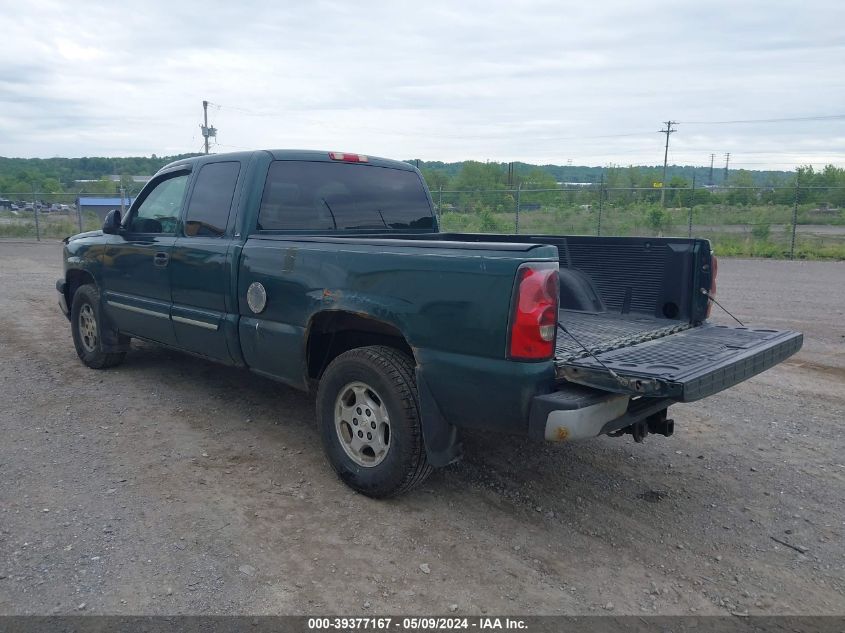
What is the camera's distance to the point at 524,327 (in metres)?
3.17

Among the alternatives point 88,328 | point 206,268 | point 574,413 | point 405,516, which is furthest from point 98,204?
point 574,413

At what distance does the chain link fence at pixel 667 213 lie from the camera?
20844mm

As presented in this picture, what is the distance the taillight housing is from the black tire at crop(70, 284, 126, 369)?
4523mm

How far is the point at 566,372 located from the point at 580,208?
952 inches

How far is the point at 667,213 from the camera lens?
23781mm

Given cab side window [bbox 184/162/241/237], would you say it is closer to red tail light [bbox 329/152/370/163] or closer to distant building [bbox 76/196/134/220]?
red tail light [bbox 329/152/370/163]

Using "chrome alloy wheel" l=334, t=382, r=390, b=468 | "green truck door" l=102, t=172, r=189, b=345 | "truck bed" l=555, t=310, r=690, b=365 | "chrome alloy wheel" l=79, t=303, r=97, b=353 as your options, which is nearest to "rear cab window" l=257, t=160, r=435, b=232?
"green truck door" l=102, t=172, r=189, b=345

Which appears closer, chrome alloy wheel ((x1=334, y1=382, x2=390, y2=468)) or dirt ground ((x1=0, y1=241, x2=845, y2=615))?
dirt ground ((x1=0, y1=241, x2=845, y2=615))

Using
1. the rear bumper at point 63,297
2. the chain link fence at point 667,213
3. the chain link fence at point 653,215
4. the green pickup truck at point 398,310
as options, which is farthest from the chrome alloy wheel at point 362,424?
the chain link fence at point 667,213

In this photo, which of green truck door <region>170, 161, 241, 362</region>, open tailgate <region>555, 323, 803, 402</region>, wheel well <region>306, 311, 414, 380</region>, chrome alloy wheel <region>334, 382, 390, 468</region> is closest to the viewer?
open tailgate <region>555, 323, 803, 402</region>

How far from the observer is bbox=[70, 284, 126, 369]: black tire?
6.30 metres

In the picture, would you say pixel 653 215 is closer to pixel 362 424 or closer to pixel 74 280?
pixel 74 280

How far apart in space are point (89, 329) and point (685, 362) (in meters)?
5.48

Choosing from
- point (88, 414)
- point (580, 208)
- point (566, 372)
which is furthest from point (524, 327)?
point (580, 208)
